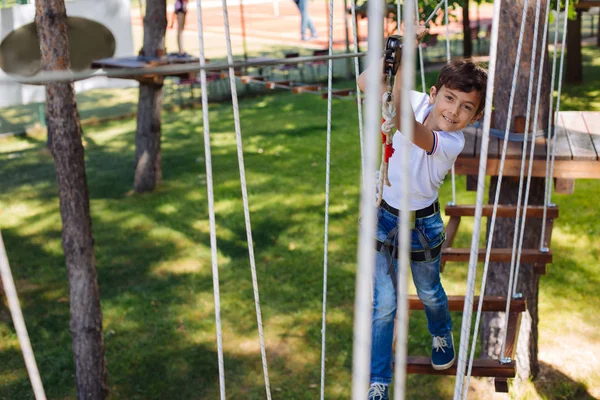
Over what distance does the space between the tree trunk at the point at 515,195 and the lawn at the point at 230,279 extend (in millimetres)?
363

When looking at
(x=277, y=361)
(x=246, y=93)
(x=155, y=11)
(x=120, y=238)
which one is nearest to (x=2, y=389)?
(x=277, y=361)

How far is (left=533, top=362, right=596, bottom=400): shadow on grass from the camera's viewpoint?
169 inches

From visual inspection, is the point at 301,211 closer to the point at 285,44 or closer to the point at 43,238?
the point at 43,238

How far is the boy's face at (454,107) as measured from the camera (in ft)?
5.78

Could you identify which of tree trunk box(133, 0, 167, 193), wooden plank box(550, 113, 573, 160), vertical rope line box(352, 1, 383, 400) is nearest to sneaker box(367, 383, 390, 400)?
vertical rope line box(352, 1, 383, 400)

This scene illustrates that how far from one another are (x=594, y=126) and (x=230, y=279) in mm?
3226

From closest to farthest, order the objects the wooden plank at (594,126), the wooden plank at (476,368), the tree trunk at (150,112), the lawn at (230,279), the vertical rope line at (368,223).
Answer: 1. the vertical rope line at (368,223)
2. the wooden plank at (476,368)
3. the wooden plank at (594,126)
4. the lawn at (230,279)
5. the tree trunk at (150,112)

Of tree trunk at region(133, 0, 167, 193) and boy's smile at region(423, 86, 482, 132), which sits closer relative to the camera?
boy's smile at region(423, 86, 482, 132)

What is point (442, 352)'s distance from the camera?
7.16 ft

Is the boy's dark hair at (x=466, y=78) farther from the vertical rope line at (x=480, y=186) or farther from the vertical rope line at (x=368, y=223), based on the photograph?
the vertical rope line at (x=368, y=223)

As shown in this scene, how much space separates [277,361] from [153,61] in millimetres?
3642

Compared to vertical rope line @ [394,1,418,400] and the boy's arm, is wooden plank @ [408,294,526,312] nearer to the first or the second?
the boy's arm

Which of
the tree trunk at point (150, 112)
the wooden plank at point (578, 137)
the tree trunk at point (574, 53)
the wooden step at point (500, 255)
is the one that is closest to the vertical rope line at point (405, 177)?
the wooden step at point (500, 255)

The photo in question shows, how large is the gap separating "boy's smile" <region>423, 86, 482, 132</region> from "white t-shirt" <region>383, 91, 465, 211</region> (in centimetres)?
3
